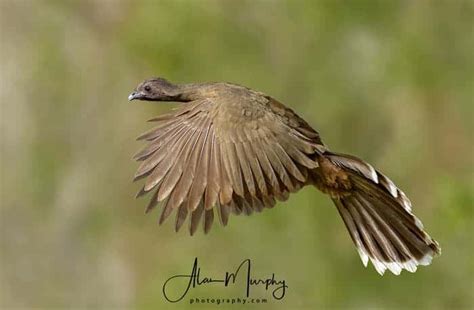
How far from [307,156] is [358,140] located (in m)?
3.84

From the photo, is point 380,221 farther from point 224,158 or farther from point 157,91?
point 157,91

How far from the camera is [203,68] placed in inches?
313

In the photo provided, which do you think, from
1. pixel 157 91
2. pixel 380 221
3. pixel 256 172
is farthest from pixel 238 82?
pixel 256 172

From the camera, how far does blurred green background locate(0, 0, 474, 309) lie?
7859 millimetres

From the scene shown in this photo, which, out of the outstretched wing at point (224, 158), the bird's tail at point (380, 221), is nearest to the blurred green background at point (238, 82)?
the bird's tail at point (380, 221)

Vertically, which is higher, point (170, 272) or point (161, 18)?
point (161, 18)

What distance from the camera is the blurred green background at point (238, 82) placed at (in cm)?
786

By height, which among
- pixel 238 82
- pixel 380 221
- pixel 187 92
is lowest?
pixel 380 221

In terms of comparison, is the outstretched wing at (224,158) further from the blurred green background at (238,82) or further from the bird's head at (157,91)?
the blurred green background at (238,82)

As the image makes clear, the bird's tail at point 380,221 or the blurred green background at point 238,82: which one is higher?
the blurred green background at point 238,82

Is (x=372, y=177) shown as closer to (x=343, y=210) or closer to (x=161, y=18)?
(x=343, y=210)

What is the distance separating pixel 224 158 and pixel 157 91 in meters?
0.77

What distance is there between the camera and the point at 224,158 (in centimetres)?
411

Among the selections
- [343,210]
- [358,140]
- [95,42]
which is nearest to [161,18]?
[95,42]
